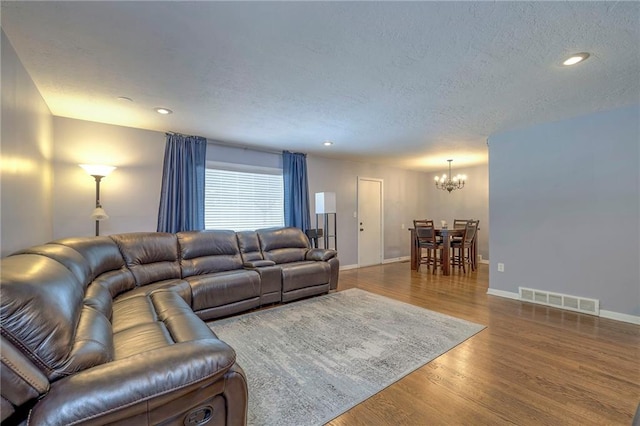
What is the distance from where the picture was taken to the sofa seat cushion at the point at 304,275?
365 cm

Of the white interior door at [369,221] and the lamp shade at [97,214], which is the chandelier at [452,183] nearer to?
the white interior door at [369,221]

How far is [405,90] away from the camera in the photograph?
254 centimetres

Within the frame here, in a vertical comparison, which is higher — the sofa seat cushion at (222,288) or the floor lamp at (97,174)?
the floor lamp at (97,174)

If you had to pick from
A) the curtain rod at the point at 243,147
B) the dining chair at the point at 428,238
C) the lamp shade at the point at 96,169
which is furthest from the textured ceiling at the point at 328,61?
the dining chair at the point at 428,238

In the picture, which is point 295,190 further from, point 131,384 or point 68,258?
point 131,384

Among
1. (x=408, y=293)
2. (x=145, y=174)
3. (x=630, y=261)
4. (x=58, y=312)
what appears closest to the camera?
(x=58, y=312)

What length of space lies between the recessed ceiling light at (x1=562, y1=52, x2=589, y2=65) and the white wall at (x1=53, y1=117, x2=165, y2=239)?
4.42 m

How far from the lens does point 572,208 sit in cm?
338

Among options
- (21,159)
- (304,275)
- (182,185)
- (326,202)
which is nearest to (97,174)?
(182,185)

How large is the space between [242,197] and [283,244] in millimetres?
1092

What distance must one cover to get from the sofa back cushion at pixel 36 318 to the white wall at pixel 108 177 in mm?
2633

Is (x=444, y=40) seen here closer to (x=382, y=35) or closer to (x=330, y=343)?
(x=382, y=35)

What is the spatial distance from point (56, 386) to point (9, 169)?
5.76 ft

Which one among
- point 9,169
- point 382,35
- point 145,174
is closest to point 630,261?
point 382,35
